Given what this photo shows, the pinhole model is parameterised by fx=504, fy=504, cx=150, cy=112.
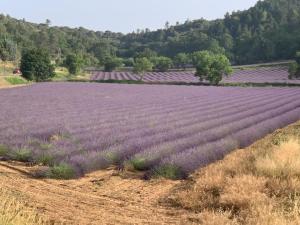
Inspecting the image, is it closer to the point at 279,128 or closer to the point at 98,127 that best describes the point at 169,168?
the point at 98,127

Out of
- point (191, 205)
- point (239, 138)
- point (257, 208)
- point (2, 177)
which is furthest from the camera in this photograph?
point (239, 138)

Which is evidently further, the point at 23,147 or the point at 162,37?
the point at 162,37

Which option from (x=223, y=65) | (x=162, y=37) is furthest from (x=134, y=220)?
(x=162, y=37)

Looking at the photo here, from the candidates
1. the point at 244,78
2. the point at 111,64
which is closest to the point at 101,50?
Result: the point at 111,64

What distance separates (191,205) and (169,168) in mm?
2064

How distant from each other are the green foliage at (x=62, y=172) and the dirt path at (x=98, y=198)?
0.76 feet

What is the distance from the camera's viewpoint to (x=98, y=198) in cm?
716

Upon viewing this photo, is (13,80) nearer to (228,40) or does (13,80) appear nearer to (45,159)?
(45,159)

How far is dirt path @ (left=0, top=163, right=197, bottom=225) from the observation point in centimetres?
612

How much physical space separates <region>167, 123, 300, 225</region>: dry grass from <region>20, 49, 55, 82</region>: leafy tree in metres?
59.8

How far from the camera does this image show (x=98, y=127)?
14656 mm

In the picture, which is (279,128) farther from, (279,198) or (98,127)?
(279,198)

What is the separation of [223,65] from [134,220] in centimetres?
5700

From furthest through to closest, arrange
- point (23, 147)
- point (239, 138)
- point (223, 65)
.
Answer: point (223, 65) < point (239, 138) < point (23, 147)
